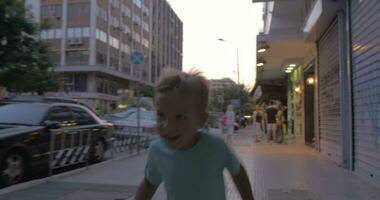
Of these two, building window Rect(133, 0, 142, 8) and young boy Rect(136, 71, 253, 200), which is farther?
building window Rect(133, 0, 142, 8)

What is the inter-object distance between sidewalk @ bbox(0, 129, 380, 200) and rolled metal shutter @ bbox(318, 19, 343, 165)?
0.70 meters

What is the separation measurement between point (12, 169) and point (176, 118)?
717 centimetres

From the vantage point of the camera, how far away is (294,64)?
23.8 m

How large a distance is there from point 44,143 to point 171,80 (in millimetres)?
7968

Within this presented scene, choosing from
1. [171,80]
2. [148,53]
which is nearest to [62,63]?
[148,53]

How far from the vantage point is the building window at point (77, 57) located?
67875 mm

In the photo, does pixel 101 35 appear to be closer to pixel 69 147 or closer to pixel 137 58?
pixel 137 58

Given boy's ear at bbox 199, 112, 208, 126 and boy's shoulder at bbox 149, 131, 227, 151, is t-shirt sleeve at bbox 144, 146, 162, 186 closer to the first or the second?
boy's shoulder at bbox 149, 131, 227, 151

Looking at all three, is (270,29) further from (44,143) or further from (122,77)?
(122,77)

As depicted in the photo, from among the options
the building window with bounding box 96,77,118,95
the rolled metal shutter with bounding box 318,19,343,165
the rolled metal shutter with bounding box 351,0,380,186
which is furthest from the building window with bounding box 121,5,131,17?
the rolled metal shutter with bounding box 351,0,380,186

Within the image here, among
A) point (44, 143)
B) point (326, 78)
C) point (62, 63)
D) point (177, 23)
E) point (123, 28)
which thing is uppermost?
point (177, 23)

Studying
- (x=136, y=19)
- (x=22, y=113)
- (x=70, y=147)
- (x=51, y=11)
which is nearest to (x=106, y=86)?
(x=51, y=11)

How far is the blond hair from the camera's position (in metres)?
2.49

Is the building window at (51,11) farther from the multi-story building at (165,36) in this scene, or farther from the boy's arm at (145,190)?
the boy's arm at (145,190)
